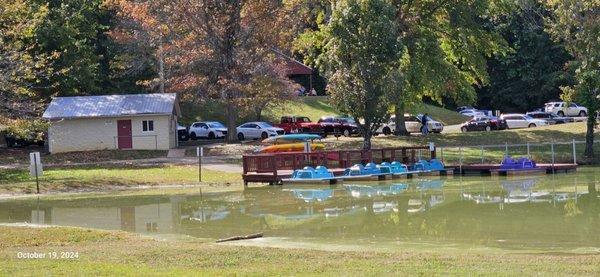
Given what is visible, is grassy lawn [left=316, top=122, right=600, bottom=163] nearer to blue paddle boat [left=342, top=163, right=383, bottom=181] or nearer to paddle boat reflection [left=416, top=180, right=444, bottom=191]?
blue paddle boat [left=342, top=163, right=383, bottom=181]

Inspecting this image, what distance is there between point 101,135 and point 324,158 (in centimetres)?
1859

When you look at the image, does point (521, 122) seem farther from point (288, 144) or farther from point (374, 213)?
point (374, 213)

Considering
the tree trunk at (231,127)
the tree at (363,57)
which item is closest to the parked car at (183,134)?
the tree trunk at (231,127)

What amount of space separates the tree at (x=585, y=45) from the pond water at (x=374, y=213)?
31.8 feet

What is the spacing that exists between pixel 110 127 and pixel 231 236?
111 feet

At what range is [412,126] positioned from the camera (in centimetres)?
6400

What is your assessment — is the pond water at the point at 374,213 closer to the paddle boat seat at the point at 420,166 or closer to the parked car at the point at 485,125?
the paddle boat seat at the point at 420,166

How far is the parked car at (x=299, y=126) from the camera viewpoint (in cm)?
6188

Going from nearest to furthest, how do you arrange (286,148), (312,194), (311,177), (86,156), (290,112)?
(312,194) → (311,177) → (286,148) → (86,156) → (290,112)

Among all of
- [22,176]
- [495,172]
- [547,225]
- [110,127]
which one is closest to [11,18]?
[22,176]

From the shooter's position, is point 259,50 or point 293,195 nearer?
point 293,195

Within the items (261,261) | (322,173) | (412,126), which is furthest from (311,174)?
(412,126)

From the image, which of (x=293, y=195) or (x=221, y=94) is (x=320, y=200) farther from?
(x=221, y=94)

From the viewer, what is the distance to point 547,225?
865 inches
